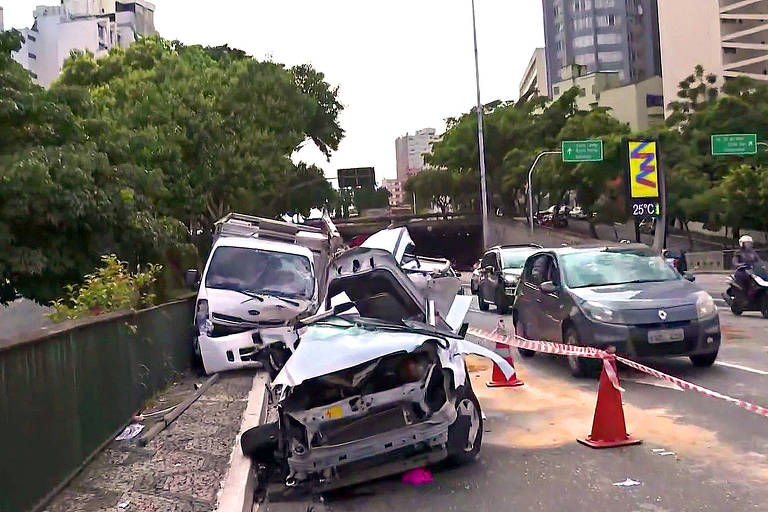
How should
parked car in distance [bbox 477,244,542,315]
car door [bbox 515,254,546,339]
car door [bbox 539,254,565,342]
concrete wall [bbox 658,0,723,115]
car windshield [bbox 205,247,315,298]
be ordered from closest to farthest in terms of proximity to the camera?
car door [bbox 539,254,565,342] < car door [bbox 515,254,546,339] < car windshield [bbox 205,247,315,298] < parked car in distance [bbox 477,244,542,315] < concrete wall [bbox 658,0,723,115]

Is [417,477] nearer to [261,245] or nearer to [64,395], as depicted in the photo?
[64,395]

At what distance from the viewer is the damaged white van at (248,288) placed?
13.6 metres

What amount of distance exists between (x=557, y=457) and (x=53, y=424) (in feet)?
12.9

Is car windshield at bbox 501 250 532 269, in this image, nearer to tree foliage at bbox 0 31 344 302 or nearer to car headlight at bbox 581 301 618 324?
tree foliage at bbox 0 31 344 302

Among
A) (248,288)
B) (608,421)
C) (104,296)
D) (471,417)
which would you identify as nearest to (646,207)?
(248,288)

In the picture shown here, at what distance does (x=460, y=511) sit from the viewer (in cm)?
618

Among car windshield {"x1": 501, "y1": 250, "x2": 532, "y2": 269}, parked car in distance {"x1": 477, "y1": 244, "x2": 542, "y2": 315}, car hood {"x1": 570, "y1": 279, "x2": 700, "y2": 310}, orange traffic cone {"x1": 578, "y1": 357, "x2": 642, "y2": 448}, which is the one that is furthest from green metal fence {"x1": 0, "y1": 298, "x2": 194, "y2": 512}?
car windshield {"x1": 501, "y1": 250, "x2": 532, "y2": 269}

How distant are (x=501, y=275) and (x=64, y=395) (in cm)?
1724

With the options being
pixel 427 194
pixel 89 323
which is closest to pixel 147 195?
pixel 89 323

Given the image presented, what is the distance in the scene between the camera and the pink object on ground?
7.00 m

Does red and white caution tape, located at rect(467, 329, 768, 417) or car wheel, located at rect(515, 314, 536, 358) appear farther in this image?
car wheel, located at rect(515, 314, 536, 358)

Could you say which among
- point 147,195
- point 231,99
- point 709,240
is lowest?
point 709,240

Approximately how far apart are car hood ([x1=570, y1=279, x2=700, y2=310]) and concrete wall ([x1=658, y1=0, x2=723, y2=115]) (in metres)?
76.7

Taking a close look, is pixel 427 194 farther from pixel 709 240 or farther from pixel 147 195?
pixel 147 195
